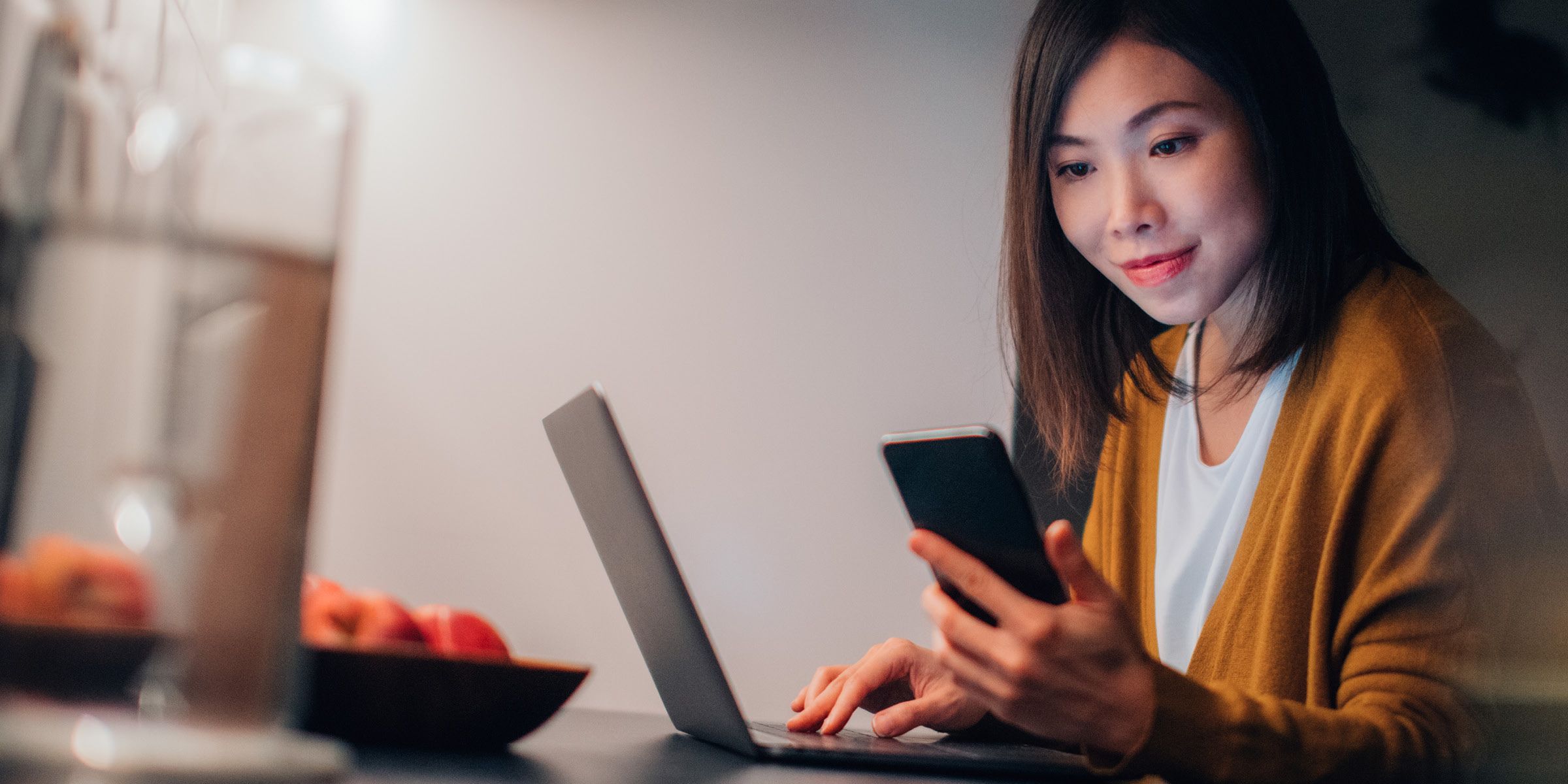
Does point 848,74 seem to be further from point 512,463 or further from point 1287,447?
point 1287,447

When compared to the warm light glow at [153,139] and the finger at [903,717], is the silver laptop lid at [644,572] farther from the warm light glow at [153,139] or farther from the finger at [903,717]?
the warm light glow at [153,139]

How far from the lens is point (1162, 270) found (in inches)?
46.9

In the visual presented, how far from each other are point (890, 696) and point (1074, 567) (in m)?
0.45

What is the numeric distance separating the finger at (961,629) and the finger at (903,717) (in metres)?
0.21

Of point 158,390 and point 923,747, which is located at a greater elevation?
point 158,390

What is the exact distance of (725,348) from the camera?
2127mm

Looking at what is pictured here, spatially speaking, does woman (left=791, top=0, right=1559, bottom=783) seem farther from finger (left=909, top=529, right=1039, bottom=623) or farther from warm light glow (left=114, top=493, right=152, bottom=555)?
warm light glow (left=114, top=493, right=152, bottom=555)

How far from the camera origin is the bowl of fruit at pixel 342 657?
308 millimetres

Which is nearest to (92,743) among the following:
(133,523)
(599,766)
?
(133,523)

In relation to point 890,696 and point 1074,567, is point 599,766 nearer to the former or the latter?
point 1074,567

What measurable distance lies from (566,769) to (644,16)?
74.8 inches

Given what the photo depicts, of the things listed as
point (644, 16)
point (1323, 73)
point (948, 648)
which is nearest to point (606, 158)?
point (644, 16)

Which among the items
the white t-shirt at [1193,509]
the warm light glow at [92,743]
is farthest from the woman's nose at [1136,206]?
the warm light glow at [92,743]

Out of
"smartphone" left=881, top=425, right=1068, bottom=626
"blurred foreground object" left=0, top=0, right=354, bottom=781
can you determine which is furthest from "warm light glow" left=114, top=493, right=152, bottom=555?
"smartphone" left=881, top=425, right=1068, bottom=626
